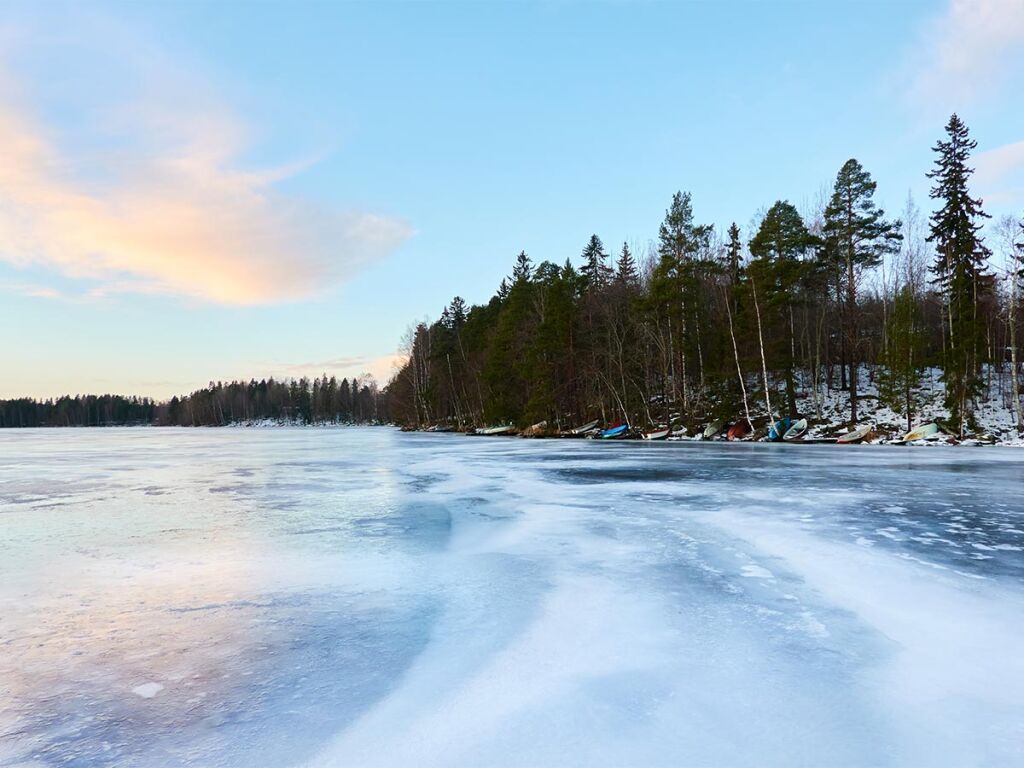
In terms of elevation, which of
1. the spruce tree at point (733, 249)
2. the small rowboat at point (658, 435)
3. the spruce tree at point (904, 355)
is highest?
the spruce tree at point (733, 249)

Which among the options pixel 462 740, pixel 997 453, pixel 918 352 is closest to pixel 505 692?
pixel 462 740

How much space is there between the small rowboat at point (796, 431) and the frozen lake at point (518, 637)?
22.0 metres

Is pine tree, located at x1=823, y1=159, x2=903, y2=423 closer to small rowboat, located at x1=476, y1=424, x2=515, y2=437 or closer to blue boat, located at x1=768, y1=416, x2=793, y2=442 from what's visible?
blue boat, located at x1=768, y1=416, x2=793, y2=442

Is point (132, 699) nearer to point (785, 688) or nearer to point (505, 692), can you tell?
point (505, 692)

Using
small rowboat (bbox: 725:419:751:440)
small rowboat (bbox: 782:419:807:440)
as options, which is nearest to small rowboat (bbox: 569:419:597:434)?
small rowboat (bbox: 725:419:751:440)

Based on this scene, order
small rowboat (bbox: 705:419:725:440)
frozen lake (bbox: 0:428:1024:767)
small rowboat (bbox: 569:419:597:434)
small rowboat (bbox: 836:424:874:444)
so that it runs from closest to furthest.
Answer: frozen lake (bbox: 0:428:1024:767), small rowboat (bbox: 836:424:874:444), small rowboat (bbox: 705:419:725:440), small rowboat (bbox: 569:419:597:434)

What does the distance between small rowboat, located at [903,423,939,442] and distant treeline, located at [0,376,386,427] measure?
107656 millimetres

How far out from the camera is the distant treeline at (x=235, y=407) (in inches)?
5694

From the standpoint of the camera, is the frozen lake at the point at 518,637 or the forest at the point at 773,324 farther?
the forest at the point at 773,324

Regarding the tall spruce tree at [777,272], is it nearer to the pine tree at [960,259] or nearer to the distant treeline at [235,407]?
the pine tree at [960,259]

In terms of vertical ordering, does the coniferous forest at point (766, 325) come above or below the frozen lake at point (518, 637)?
above

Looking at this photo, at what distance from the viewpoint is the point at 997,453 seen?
20.9 meters

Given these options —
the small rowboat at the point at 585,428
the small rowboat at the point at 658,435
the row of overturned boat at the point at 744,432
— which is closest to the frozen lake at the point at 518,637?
the row of overturned boat at the point at 744,432

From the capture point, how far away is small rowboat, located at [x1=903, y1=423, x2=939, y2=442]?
27.2 meters
